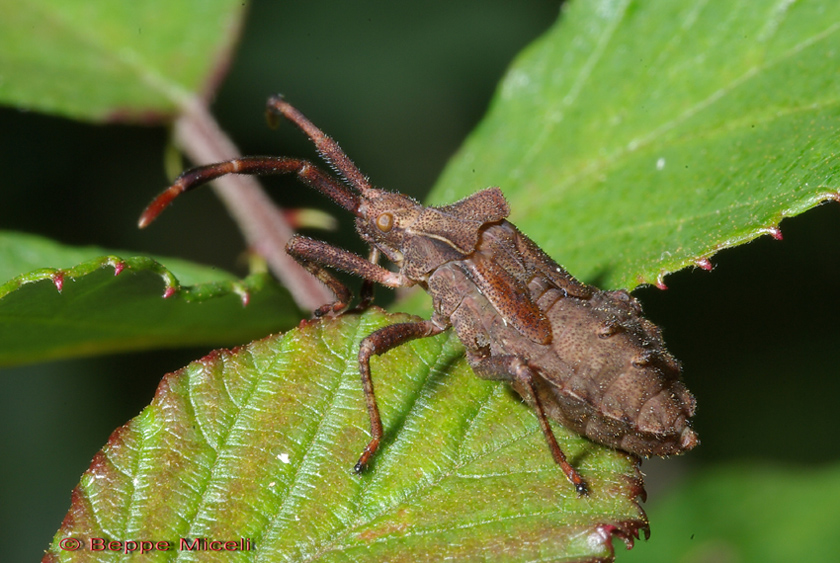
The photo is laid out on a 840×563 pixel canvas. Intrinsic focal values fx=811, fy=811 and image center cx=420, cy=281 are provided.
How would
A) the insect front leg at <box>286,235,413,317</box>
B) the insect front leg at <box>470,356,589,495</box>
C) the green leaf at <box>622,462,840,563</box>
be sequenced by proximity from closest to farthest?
1. the insect front leg at <box>470,356,589,495</box>
2. the insect front leg at <box>286,235,413,317</box>
3. the green leaf at <box>622,462,840,563</box>

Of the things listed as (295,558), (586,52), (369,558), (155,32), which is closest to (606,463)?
(369,558)

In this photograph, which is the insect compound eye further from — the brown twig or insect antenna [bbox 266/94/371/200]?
the brown twig

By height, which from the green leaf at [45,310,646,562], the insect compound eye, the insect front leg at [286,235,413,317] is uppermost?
the insect compound eye

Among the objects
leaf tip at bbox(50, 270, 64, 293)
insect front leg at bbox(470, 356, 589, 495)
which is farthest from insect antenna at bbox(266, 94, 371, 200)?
leaf tip at bbox(50, 270, 64, 293)

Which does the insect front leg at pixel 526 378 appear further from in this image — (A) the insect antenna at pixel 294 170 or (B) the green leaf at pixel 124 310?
(A) the insect antenna at pixel 294 170

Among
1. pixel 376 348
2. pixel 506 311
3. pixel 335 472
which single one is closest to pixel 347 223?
pixel 506 311

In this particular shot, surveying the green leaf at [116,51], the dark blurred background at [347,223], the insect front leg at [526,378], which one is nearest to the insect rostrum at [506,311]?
the insect front leg at [526,378]

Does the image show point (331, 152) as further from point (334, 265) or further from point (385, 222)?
point (334, 265)
